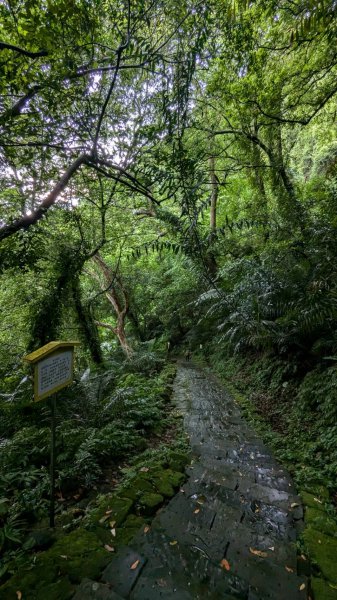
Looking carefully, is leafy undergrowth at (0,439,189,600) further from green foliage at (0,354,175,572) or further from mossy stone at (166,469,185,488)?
green foliage at (0,354,175,572)

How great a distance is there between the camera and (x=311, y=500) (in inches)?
105

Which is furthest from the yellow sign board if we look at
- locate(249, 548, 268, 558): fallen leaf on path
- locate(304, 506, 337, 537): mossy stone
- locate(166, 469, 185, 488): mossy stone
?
locate(304, 506, 337, 537): mossy stone

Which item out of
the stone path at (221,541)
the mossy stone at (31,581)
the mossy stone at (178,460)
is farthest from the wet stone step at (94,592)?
the mossy stone at (178,460)

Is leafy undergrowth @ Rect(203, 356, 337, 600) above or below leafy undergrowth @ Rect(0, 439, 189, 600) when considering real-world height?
below

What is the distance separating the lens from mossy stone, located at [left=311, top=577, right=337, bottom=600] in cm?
169

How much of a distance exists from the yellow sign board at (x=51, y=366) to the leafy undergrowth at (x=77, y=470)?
981 mm

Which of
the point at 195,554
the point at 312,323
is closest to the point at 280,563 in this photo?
the point at 195,554

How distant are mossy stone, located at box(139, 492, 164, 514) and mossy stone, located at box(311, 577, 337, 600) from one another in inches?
47.3

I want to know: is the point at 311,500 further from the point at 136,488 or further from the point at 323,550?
the point at 136,488

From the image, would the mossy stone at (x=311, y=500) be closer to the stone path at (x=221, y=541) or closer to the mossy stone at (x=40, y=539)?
the stone path at (x=221, y=541)

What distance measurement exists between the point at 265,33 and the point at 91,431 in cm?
785

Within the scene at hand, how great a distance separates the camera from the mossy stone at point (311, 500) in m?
2.60

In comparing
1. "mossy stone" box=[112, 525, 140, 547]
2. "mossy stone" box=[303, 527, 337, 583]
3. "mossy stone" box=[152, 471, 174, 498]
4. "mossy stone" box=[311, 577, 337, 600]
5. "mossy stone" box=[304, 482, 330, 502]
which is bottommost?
"mossy stone" box=[304, 482, 330, 502]

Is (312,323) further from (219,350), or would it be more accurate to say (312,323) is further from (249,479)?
(219,350)
